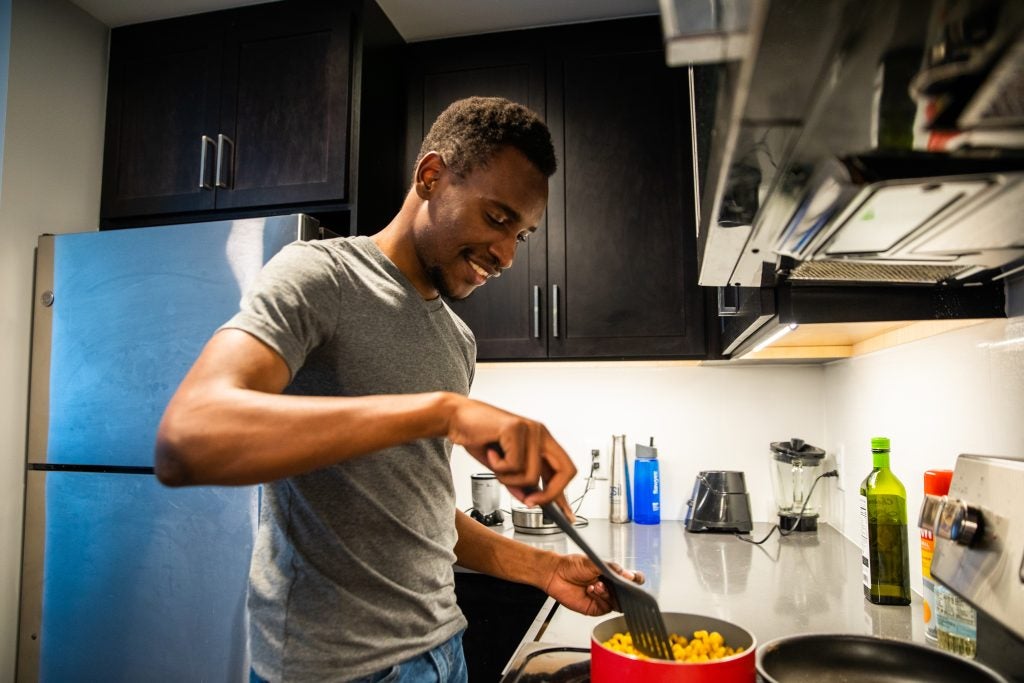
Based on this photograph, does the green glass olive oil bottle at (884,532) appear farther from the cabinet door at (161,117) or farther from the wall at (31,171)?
the wall at (31,171)

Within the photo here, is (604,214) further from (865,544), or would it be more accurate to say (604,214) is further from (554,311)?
(865,544)

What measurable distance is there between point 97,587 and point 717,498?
68.2 inches

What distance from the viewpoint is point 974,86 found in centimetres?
41

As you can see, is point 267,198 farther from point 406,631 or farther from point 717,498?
point 717,498

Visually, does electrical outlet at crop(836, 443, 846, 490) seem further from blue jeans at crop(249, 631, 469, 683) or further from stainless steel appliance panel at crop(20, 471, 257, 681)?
stainless steel appliance panel at crop(20, 471, 257, 681)

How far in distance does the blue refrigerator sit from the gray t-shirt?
0.76 meters

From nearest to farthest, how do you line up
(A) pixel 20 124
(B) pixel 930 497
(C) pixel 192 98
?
(B) pixel 930 497 < (A) pixel 20 124 < (C) pixel 192 98

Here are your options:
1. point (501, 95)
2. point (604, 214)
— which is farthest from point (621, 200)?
point (501, 95)

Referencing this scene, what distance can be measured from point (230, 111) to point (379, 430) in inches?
68.1

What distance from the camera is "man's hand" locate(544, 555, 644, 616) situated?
0.98 meters

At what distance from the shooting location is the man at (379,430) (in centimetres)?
66

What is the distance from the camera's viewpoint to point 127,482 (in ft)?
5.72

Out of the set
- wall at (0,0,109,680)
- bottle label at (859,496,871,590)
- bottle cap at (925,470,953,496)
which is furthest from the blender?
wall at (0,0,109,680)

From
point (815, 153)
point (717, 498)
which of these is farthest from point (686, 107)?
point (815, 153)
